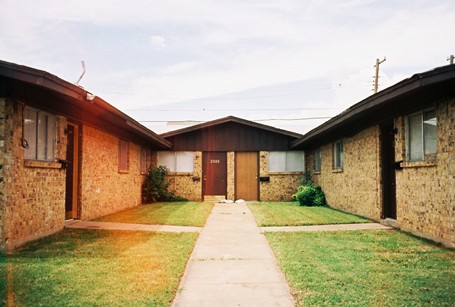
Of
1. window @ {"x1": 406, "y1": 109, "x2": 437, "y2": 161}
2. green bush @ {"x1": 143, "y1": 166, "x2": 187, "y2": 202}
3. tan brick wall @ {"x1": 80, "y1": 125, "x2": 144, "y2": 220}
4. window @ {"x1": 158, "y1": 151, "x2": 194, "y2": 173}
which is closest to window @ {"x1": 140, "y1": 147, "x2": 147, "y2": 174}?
green bush @ {"x1": 143, "y1": 166, "x2": 187, "y2": 202}

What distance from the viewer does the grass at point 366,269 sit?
403 centimetres

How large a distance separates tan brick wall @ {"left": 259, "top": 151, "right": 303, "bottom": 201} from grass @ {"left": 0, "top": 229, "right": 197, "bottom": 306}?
11.4 meters

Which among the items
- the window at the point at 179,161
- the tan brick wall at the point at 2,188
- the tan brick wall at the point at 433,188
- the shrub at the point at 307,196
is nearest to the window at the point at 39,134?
the tan brick wall at the point at 2,188

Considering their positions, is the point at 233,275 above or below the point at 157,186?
below

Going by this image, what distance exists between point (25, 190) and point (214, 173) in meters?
12.2

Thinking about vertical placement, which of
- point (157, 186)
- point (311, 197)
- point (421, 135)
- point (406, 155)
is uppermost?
point (421, 135)

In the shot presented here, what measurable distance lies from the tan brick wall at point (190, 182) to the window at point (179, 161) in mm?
215

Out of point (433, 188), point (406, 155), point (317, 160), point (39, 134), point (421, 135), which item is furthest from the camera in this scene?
point (317, 160)

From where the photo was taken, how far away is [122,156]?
1378 centimetres

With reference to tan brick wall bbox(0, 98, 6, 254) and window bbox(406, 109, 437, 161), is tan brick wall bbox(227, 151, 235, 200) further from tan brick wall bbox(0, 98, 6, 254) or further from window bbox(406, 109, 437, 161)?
tan brick wall bbox(0, 98, 6, 254)

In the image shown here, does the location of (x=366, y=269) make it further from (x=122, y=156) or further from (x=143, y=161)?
(x=143, y=161)

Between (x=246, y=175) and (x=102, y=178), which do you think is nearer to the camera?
(x=102, y=178)

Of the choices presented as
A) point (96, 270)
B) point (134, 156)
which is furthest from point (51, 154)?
point (134, 156)

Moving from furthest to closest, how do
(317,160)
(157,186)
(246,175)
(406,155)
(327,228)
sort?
1. (246,175)
2. (157,186)
3. (317,160)
4. (327,228)
5. (406,155)
